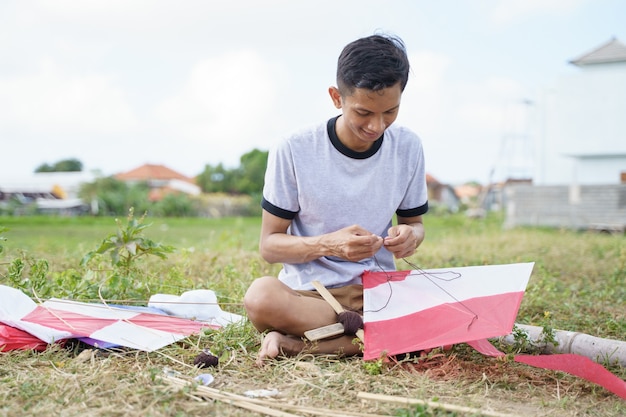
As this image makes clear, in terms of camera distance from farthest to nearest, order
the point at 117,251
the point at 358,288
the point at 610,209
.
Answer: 1. the point at 610,209
2. the point at 117,251
3. the point at 358,288

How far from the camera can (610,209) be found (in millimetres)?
12438

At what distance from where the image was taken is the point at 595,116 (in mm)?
15961

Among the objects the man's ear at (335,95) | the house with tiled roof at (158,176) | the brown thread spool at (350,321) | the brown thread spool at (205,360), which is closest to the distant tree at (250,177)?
the house with tiled roof at (158,176)

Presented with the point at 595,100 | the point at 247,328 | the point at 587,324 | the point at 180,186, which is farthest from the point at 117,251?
the point at 180,186

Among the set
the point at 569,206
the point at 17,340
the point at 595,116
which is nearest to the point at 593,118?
the point at 595,116

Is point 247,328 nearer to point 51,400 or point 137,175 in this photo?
point 51,400

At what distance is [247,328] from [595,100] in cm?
1533

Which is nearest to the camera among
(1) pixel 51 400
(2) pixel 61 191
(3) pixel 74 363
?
(1) pixel 51 400

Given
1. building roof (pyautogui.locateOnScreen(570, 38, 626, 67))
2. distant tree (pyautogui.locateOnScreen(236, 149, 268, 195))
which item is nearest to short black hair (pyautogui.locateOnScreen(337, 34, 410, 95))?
building roof (pyautogui.locateOnScreen(570, 38, 626, 67))

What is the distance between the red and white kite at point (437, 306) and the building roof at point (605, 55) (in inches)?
606

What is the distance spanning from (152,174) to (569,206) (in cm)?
4679

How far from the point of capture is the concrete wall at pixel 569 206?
12375mm

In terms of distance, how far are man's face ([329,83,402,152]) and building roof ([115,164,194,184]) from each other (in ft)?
176

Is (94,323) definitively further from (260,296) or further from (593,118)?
(593,118)
